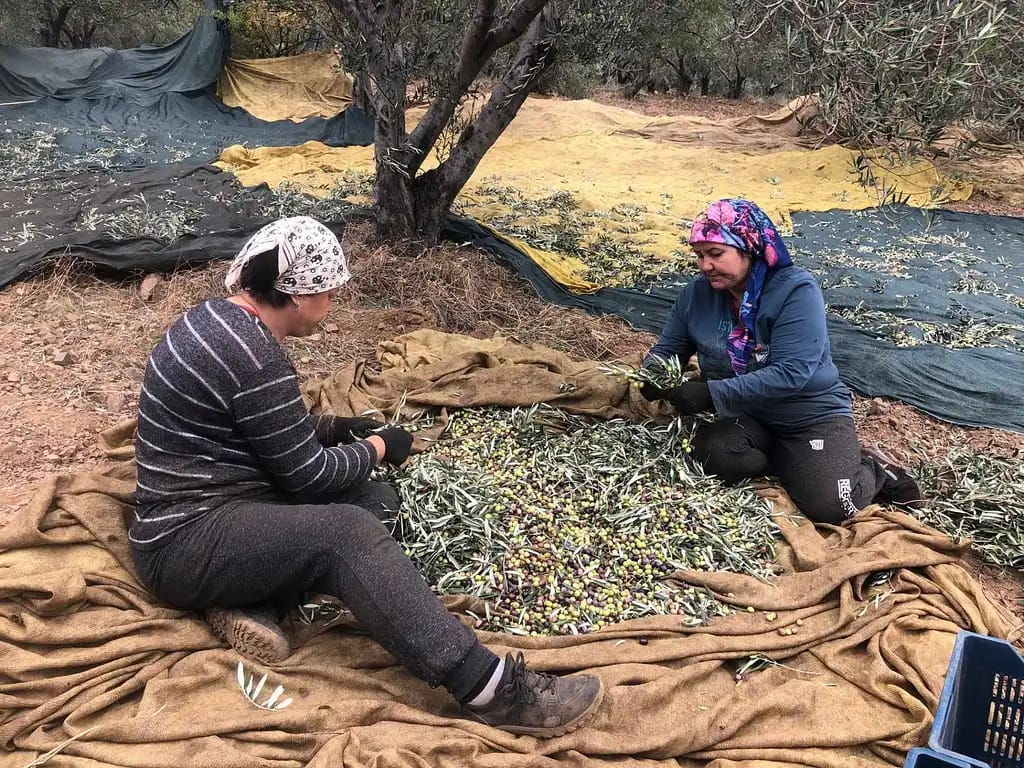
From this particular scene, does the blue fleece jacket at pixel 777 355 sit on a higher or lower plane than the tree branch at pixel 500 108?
lower

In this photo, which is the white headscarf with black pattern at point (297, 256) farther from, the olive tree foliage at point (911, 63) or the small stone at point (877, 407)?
the small stone at point (877, 407)

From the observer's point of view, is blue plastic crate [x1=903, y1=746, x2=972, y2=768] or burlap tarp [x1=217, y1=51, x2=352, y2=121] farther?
burlap tarp [x1=217, y1=51, x2=352, y2=121]

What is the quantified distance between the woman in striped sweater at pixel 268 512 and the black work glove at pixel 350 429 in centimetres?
76

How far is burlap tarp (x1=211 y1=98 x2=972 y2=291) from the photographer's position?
7656 mm

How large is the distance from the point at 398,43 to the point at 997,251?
6149mm

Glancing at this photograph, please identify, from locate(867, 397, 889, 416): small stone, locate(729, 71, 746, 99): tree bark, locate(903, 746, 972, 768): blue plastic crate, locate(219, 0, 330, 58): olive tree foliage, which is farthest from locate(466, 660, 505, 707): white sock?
locate(729, 71, 746, 99): tree bark

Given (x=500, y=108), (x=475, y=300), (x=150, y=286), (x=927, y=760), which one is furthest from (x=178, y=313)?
(x=927, y=760)

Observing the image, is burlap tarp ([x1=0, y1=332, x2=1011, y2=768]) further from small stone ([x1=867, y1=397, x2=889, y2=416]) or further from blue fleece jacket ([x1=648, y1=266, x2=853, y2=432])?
small stone ([x1=867, y1=397, x2=889, y2=416])

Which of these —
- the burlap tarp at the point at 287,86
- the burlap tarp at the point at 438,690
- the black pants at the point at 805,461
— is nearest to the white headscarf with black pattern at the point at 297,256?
the burlap tarp at the point at 438,690

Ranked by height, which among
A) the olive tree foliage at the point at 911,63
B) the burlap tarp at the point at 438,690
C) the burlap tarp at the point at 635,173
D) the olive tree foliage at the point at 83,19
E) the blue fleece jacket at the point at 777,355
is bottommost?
the burlap tarp at the point at 438,690

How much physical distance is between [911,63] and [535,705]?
93.3 inches

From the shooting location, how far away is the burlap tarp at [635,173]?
25.1ft

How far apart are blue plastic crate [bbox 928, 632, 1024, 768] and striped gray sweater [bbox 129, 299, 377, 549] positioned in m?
2.13

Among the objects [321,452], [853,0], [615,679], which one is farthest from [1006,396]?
[321,452]
